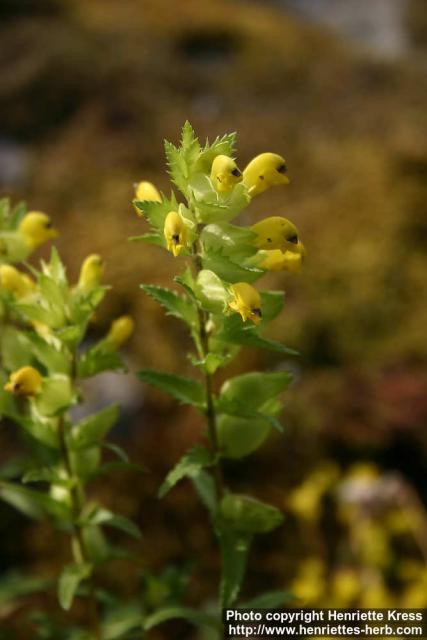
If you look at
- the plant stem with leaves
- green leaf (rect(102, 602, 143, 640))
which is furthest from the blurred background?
the plant stem with leaves

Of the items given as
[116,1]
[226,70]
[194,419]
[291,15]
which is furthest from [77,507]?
[291,15]

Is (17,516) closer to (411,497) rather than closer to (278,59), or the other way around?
(411,497)

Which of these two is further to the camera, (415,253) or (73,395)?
(415,253)

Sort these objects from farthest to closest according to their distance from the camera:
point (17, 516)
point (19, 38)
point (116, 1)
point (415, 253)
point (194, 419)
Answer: point (116, 1) → point (19, 38) → point (415, 253) → point (194, 419) → point (17, 516)

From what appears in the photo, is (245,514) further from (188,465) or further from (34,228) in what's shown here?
(34,228)

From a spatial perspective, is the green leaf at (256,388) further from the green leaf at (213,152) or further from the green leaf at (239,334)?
the green leaf at (213,152)

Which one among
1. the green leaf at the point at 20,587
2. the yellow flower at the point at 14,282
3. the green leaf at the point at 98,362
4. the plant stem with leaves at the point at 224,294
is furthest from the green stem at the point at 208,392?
the green leaf at the point at 20,587

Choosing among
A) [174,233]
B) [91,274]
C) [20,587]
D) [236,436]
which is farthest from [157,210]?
[20,587]
